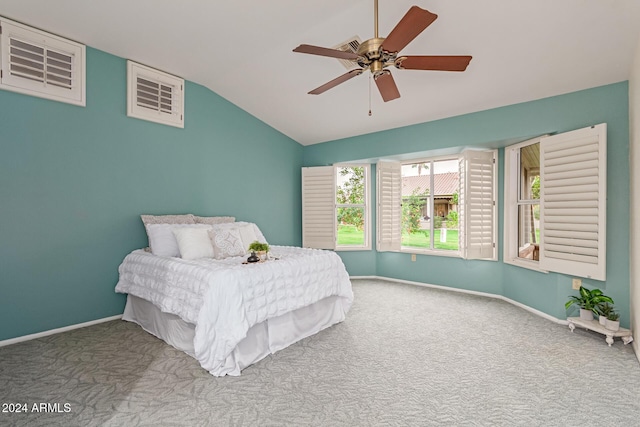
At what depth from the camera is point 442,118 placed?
14.2 ft

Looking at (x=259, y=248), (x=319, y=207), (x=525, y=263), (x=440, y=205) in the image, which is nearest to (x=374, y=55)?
(x=259, y=248)

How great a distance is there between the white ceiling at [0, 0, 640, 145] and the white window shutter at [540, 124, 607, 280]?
0.63 metres

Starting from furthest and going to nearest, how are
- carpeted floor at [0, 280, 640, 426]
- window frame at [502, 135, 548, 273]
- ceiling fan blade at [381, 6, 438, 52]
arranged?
window frame at [502, 135, 548, 273] → carpeted floor at [0, 280, 640, 426] → ceiling fan blade at [381, 6, 438, 52]

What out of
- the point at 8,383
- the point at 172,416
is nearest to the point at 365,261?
the point at 172,416

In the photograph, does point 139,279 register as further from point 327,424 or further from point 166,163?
point 327,424

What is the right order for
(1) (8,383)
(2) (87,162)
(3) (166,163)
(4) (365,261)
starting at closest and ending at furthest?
(1) (8,383)
(2) (87,162)
(3) (166,163)
(4) (365,261)

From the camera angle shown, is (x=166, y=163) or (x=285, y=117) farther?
(x=285, y=117)

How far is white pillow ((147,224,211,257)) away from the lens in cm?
331

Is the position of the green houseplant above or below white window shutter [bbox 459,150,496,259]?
below

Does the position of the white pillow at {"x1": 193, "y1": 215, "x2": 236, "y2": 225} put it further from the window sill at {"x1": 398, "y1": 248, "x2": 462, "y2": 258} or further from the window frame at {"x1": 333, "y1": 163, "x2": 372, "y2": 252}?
the window sill at {"x1": 398, "y1": 248, "x2": 462, "y2": 258}

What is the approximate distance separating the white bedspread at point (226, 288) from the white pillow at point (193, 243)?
21 centimetres

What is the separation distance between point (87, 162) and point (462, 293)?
5028 millimetres

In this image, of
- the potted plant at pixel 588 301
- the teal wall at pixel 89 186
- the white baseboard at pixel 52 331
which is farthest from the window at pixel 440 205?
the white baseboard at pixel 52 331

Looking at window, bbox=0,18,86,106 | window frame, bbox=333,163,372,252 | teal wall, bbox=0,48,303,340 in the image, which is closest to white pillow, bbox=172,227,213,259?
teal wall, bbox=0,48,303,340
